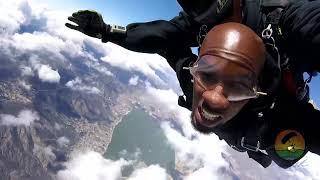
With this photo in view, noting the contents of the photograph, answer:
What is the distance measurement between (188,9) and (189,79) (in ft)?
1.47

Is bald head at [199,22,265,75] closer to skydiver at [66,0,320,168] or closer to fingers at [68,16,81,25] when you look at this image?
skydiver at [66,0,320,168]

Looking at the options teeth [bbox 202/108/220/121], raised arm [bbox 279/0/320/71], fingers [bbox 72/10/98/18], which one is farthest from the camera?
fingers [bbox 72/10/98/18]

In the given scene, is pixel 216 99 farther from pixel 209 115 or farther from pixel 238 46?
pixel 238 46

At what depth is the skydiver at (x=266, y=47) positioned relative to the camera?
1724 millimetres

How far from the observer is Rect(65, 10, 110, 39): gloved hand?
2172 mm

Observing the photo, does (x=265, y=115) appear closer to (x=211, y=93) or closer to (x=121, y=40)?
(x=211, y=93)

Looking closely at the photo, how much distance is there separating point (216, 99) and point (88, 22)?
3.38 ft

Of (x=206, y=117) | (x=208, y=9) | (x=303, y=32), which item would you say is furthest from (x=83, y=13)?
(x=303, y=32)

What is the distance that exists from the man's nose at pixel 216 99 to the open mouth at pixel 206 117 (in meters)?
0.05

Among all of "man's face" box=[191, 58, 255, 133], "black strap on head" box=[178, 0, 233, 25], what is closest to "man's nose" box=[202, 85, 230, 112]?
"man's face" box=[191, 58, 255, 133]

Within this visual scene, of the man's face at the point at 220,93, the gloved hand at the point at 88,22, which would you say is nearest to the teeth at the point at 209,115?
the man's face at the point at 220,93

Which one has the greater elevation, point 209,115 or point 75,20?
point 75,20

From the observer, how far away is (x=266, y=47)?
1840mm

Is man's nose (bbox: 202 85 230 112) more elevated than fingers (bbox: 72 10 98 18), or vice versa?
fingers (bbox: 72 10 98 18)
